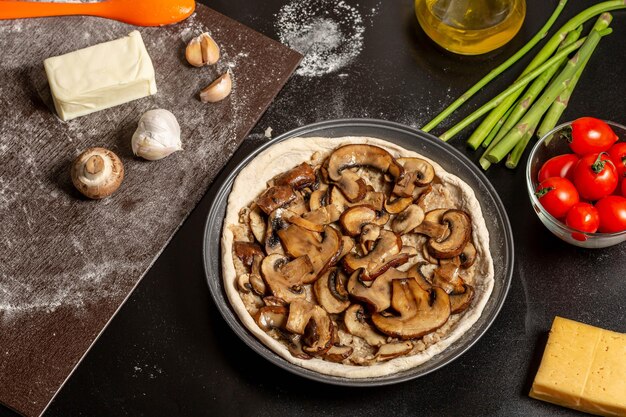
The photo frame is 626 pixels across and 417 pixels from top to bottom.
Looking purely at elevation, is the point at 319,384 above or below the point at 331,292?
below

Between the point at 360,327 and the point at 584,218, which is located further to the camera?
the point at 584,218

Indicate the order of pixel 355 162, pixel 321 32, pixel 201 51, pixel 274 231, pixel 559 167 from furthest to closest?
1. pixel 321 32
2. pixel 201 51
3. pixel 559 167
4. pixel 355 162
5. pixel 274 231

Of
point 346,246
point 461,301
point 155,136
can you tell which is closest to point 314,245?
point 346,246

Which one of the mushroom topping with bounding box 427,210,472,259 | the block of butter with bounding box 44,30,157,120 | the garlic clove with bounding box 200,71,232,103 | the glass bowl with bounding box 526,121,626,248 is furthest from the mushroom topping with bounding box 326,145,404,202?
the block of butter with bounding box 44,30,157,120

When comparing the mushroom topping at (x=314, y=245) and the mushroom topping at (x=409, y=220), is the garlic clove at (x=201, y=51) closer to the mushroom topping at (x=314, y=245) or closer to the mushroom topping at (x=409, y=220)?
the mushroom topping at (x=314, y=245)

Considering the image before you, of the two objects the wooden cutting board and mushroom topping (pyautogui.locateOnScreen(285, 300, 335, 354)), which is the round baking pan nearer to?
mushroom topping (pyautogui.locateOnScreen(285, 300, 335, 354))

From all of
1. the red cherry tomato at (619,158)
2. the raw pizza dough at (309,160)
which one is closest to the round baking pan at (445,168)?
the raw pizza dough at (309,160)

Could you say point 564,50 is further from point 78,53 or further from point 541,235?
point 78,53

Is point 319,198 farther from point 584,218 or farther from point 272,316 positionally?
point 584,218
